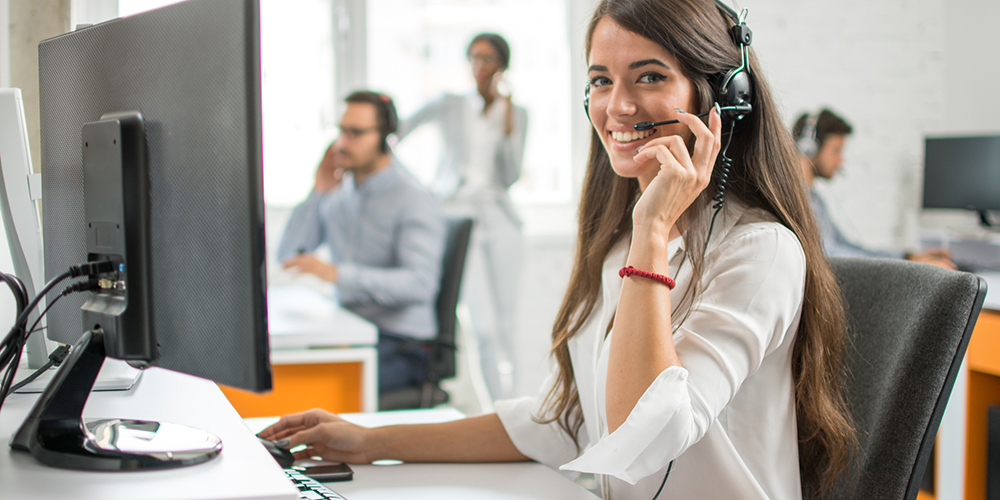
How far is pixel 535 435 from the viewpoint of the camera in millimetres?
999

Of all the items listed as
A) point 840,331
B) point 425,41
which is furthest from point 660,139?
point 425,41

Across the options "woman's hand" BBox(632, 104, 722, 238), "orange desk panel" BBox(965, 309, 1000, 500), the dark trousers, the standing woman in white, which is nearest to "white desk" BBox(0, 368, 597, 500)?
"woman's hand" BBox(632, 104, 722, 238)

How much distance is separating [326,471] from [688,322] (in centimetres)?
46

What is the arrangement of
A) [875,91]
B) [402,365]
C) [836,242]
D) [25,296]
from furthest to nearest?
[875,91] < [836,242] < [402,365] < [25,296]

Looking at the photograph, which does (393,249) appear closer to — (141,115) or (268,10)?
(268,10)

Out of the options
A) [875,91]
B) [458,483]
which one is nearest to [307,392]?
Answer: [458,483]

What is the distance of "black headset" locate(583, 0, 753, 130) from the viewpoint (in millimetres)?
956

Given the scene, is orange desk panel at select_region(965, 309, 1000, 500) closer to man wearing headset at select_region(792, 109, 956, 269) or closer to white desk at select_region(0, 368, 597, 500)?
man wearing headset at select_region(792, 109, 956, 269)

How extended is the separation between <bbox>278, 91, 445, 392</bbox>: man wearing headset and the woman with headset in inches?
53.8

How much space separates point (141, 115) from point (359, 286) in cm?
179

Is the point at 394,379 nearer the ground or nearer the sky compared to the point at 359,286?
nearer the ground

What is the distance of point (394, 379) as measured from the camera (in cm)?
232

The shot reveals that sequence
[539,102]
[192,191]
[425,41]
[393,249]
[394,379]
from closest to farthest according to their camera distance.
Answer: [192,191] → [394,379] → [393,249] → [425,41] → [539,102]

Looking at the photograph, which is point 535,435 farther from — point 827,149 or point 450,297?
point 827,149
